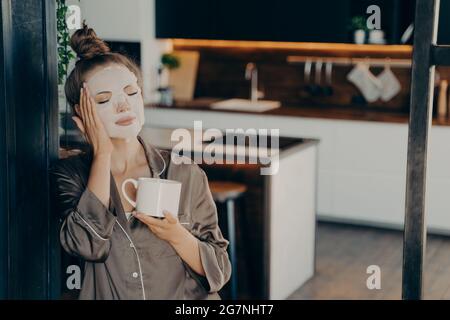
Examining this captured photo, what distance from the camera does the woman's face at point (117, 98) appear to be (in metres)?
1.93

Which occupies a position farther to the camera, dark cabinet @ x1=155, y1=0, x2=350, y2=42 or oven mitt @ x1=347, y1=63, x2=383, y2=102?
oven mitt @ x1=347, y1=63, x2=383, y2=102

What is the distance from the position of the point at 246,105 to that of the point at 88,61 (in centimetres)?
398

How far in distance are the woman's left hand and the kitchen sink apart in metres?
3.73

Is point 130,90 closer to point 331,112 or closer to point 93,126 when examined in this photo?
point 93,126

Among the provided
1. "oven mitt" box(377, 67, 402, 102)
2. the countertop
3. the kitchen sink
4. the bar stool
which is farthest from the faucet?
the bar stool

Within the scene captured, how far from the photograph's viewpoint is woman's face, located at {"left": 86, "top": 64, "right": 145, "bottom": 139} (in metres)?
1.93

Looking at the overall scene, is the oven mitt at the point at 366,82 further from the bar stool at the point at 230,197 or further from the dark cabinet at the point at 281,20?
the bar stool at the point at 230,197

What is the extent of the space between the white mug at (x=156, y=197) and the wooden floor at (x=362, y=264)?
6.64 ft

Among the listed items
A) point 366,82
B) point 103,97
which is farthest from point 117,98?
point 366,82

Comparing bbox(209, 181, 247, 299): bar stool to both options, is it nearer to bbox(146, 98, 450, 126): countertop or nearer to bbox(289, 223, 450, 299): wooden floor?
bbox(289, 223, 450, 299): wooden floor

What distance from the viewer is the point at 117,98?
1925 millimetres

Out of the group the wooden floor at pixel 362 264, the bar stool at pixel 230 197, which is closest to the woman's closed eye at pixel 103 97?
the bar stool at pixel 230 197

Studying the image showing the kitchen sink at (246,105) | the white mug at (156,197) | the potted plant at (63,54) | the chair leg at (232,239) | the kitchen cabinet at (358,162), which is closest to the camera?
the white mug at (156,197)
